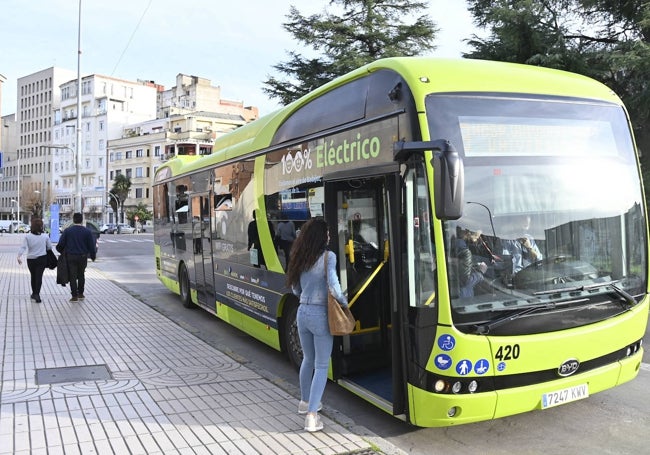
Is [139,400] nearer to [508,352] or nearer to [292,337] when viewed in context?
[292,337]

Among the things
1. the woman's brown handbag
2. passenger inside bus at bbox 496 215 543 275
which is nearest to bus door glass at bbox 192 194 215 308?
the woman's brown handbag

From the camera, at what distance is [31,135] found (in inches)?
4675

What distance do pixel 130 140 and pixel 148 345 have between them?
287 feet

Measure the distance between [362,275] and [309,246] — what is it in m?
0.94

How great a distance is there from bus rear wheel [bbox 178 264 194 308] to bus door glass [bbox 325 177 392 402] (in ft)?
21.1

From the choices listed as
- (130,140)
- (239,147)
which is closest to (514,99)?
(239,147)

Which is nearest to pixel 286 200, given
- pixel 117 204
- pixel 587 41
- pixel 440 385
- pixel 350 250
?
pixel 350 250

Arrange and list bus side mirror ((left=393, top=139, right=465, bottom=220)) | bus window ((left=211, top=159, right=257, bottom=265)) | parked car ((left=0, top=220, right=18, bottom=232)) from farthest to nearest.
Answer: parked car ((left=0, top=220, right=18, bottom=232)) → bus window ((left=211, top=159, right=257, bottom=265)) → bus side mirror ((left=393, top=139, right=465, bottom=220))

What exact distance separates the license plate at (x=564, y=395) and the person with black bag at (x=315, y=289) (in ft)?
5.54

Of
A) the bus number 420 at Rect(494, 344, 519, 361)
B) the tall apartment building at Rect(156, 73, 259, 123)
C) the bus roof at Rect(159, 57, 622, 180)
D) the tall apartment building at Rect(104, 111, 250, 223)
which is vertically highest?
the tall apartment building at Rect(156, 73, 259, 123)

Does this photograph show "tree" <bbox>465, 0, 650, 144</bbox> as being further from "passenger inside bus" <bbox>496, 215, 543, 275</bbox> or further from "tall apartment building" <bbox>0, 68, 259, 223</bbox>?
"tall apartment building" <bbox>0, 68, 259, 223</bbox>

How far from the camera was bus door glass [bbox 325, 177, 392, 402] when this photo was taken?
513cm

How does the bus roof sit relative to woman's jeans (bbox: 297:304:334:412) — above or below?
above

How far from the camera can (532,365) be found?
411 cm
